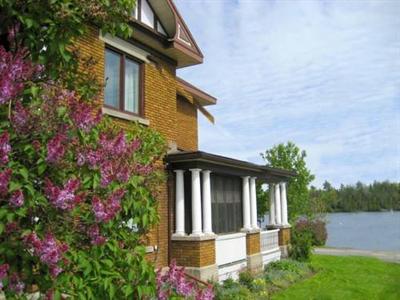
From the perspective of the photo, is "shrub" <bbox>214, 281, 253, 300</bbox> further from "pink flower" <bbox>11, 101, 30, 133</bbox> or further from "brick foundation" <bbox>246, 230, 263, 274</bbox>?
"pink flower" <bbox>11, 101, 30, 133</bbox>

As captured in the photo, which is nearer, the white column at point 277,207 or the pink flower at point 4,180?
the pink flower at point 4,180

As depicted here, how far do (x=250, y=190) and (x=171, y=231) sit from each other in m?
4.64

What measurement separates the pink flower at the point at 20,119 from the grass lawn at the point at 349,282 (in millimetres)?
10082

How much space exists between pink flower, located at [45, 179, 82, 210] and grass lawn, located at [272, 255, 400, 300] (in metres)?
9.88

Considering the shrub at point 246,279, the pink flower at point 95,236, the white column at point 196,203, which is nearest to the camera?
the pink flower at point 95,236

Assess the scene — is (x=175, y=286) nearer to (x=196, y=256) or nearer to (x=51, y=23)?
(x=51, y=23)

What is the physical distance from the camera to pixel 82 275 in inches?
149

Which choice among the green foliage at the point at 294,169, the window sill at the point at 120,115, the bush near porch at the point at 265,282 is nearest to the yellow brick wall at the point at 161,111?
the window sill at the point at 120,115

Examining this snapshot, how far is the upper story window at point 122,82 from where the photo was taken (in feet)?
38.1

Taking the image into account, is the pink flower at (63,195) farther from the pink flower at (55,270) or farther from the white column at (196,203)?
the white column at (196,203)

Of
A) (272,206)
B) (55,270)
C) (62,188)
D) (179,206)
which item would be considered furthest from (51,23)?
(272,206)

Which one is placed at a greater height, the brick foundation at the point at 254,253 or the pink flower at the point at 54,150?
the pink flower at the point at 54,150

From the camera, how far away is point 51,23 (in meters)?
4.16

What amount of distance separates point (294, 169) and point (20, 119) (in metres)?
25.3
